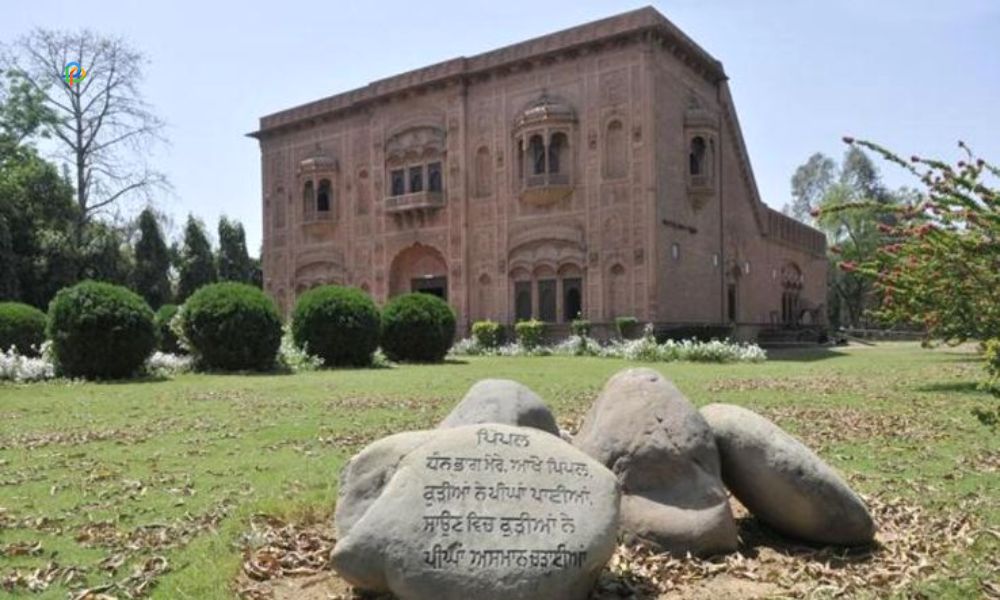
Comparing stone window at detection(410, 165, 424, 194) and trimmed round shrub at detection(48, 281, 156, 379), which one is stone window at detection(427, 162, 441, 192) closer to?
stone window at detection(410, 165, 424, 194)

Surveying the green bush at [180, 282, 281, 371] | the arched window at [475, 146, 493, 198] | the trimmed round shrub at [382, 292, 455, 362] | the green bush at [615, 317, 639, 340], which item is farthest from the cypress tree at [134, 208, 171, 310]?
the green bush at [615, 317, 639, 340]

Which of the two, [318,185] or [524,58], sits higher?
[524,58]

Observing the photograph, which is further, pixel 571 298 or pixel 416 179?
pixel 416 179

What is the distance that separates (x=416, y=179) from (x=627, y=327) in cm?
1234

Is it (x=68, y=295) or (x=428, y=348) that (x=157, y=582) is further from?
(x=428, y=348)

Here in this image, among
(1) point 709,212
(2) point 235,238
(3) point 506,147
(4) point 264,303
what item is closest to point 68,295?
(4) point 264,303

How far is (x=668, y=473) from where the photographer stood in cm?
462

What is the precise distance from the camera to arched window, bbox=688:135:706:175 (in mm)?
31234

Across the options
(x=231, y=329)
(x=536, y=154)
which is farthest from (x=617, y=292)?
(x=231, y=329)

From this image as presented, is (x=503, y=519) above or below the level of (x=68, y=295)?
below

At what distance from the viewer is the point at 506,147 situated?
31.6 metres


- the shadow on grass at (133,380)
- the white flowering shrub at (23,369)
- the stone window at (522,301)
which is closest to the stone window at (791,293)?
the stone window at (522,301)

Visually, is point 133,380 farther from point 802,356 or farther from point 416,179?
point 802,356

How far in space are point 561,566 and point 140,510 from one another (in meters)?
3.62
